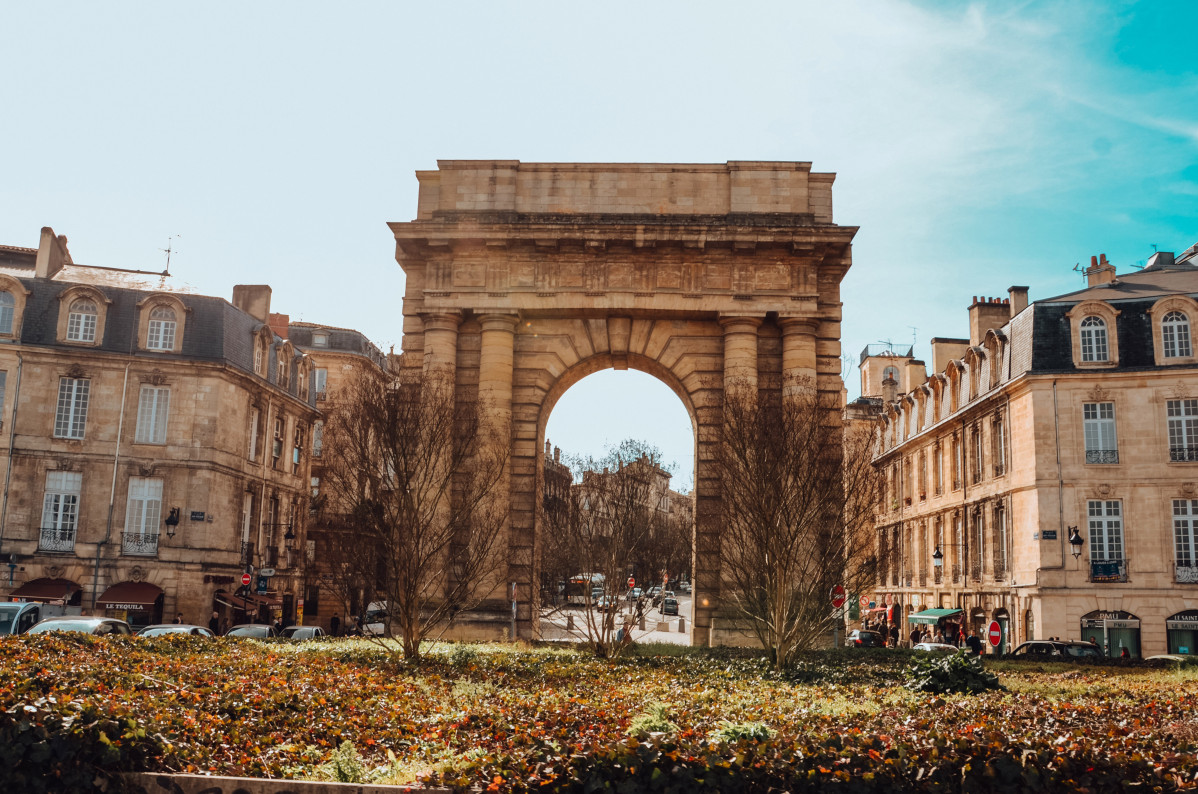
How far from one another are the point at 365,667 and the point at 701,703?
626 cm

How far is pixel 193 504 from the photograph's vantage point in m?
36.2

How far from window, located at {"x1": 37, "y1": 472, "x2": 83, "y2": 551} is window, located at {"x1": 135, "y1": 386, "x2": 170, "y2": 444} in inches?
96.3

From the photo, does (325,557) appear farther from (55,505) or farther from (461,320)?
(461,320)

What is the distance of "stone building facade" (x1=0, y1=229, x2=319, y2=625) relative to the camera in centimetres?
3466

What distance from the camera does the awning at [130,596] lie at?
34125 millimetres

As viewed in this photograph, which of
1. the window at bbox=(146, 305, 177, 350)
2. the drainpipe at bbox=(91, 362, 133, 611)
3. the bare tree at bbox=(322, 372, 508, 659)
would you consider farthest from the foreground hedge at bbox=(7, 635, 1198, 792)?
the window at bbox=(146, 305, 177, 350)

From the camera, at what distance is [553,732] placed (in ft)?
28.1

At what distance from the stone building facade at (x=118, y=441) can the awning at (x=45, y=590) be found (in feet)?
0.14

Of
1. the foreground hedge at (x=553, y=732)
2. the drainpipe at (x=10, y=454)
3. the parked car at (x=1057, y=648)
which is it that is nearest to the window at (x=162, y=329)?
the drainpipe at (x=10, y=454)

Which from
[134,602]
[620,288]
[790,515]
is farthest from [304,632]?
[790,515]

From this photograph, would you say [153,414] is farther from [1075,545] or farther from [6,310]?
[1075,545]

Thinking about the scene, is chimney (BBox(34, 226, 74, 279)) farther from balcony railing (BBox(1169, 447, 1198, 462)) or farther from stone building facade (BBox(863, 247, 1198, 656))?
balcony railing (BBox(1169, 447, 1198, 462))

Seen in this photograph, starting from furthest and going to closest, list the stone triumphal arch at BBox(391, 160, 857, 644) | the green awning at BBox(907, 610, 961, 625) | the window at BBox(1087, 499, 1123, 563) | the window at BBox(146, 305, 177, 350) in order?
the green awning at BBox(907, 610, 961, 625)
the window at BBox(146, 305, 177, 350)
the window at BBox(1087, 499, 1123, 563)
the stone triumphal arch at BBox(391, 160, 857, 644)

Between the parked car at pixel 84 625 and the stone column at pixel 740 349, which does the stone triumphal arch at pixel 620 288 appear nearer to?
the stone column at pixel 740 349
